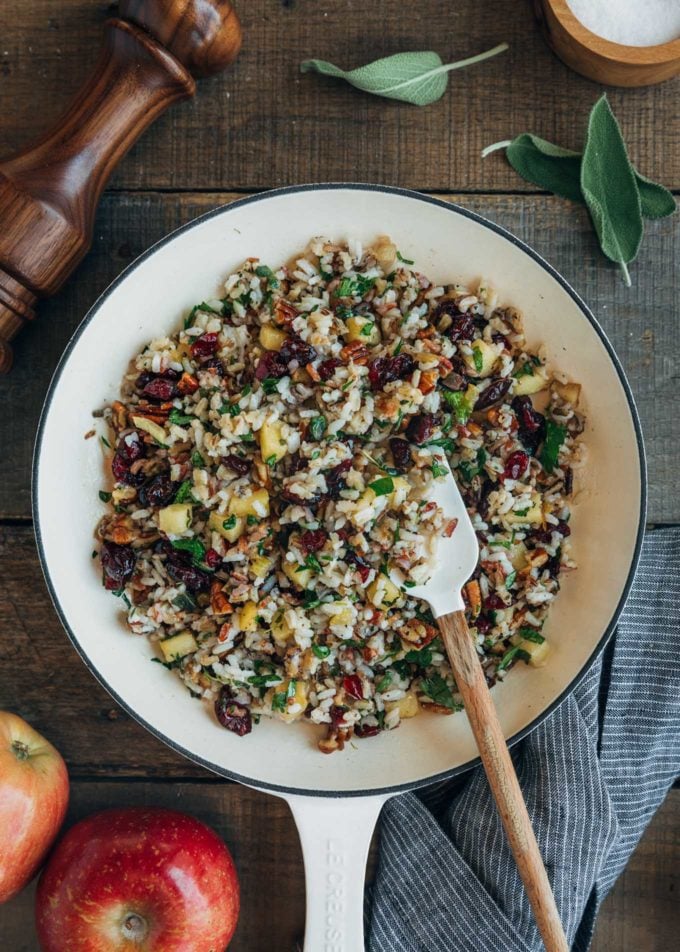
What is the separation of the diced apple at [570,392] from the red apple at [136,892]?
1102 mm

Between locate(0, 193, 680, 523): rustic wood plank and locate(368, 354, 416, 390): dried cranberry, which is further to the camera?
locate(0, 193, 680, 523): rustic wood plank

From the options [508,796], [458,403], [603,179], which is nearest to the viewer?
[508,796]

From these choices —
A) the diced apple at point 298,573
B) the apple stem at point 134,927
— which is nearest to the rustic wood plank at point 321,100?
the diced apple at point 298,573

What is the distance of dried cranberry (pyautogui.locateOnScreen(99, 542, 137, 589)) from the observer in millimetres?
1604

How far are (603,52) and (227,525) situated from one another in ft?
3.62

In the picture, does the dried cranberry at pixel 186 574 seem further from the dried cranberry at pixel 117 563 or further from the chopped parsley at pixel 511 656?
the chopped parsley at pixel 511 656

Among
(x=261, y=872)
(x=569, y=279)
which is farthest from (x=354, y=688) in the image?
(x=569, y=279)

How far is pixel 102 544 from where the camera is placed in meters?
1.64

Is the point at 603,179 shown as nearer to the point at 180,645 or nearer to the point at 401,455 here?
the point at 401,455

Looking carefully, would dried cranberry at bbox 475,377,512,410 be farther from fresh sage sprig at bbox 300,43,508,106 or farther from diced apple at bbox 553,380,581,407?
fresh sage sprig at bbox 300,43,508,106

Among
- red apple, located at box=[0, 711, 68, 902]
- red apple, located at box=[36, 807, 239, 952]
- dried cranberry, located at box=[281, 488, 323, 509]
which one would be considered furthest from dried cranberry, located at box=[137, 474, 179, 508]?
red apple, located at box=[36, 807, 239, 952]

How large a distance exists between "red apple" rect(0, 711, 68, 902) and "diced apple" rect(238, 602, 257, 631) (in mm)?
519

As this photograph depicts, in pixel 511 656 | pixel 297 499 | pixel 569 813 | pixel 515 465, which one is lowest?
pixel 569 813

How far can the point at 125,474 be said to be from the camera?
161cm
